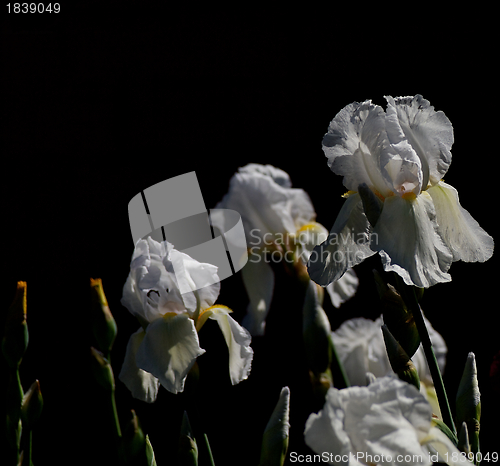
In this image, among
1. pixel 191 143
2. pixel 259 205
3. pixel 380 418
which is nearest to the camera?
pixel 380 418

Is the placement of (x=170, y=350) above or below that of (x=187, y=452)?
above

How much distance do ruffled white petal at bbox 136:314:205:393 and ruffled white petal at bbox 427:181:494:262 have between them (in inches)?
12.2

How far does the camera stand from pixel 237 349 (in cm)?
67

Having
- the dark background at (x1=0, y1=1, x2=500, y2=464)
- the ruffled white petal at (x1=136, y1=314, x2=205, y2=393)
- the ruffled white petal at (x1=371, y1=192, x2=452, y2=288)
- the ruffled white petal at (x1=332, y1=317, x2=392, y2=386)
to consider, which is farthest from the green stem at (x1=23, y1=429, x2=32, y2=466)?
the dark background at (x1=0, y1=1, x2=500, y2=464)

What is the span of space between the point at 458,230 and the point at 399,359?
161mm

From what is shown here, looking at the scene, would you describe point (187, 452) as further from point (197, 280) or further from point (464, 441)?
point (464, 441)

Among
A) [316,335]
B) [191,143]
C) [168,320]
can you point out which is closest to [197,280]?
[168,320]

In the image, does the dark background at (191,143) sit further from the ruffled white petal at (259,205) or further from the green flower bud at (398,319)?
the green flower bud at (398,319)

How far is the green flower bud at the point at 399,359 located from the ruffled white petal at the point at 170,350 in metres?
0.22

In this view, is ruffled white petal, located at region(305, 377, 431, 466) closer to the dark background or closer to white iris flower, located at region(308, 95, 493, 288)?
white iris flower, located at region(308, 95, 493, 288)

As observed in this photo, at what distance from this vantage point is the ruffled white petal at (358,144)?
54cm

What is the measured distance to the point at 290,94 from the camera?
63.9 inches

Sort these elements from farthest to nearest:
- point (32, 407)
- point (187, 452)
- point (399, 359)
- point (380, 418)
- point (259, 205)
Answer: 1. point (259, 205)
2. point (32, 407)
3. point (187, 452)
4. point (399, 359)
5. point (380, 418)

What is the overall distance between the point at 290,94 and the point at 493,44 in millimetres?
646
